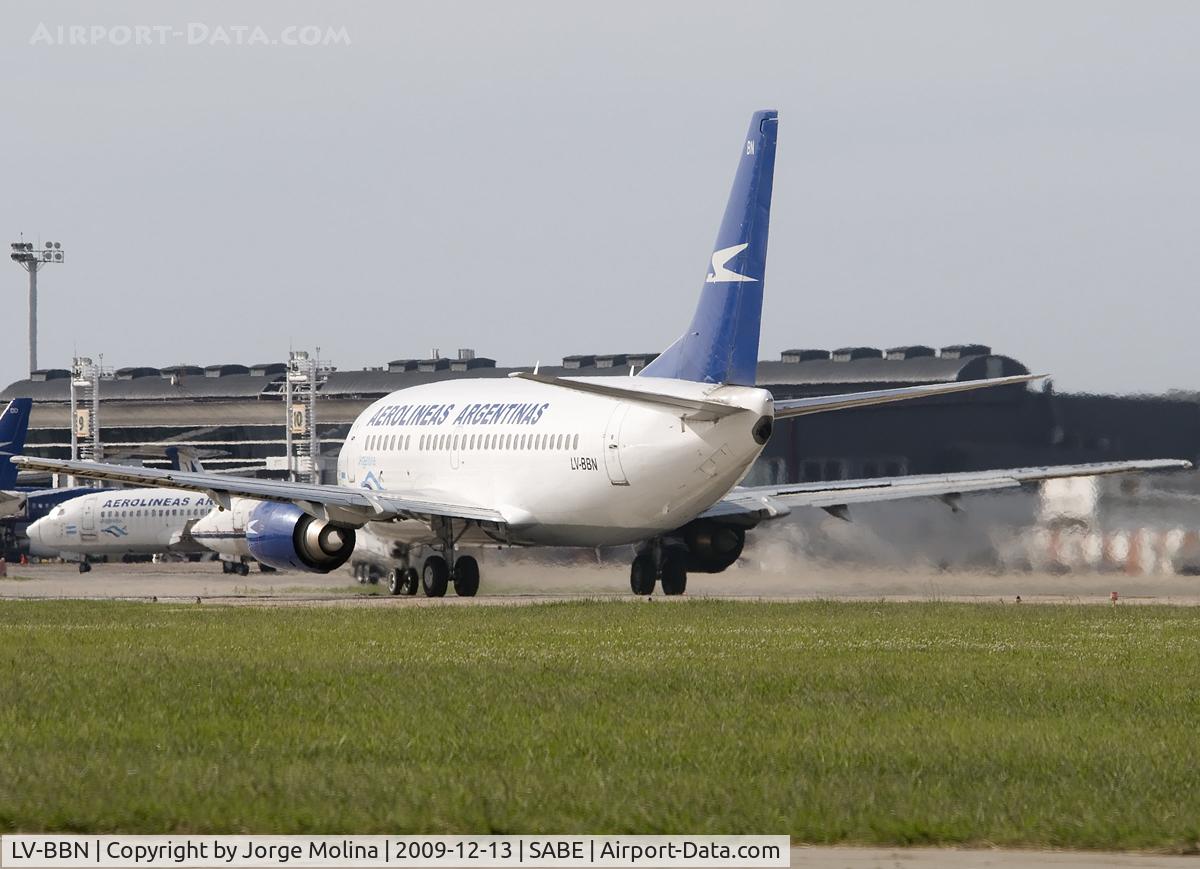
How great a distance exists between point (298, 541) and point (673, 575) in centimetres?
832

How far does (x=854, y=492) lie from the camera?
42031mm

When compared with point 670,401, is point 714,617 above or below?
below

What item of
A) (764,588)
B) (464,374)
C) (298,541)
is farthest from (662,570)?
(464,374)

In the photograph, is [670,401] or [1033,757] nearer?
[1033,757]

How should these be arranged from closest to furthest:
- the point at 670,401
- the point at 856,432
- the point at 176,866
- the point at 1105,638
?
the point at 176,866 < the point at 1105,638 < the point at 670,401 < the point at 856,432

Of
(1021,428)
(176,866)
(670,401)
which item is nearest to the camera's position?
(176,866)

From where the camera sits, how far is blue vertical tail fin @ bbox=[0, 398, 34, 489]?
248 feet

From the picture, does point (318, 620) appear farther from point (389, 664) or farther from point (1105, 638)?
point (1105, 638)

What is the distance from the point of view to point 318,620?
3017cm

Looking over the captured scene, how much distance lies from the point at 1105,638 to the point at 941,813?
1499 cm

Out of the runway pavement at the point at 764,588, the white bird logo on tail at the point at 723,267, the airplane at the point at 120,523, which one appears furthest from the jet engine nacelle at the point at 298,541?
the airplane at the point at 120,523

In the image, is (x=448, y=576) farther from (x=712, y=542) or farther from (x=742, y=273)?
(x=742, y=273)

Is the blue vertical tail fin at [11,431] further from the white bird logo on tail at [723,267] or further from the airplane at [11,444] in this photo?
the white bird logo on tail at [723,267]

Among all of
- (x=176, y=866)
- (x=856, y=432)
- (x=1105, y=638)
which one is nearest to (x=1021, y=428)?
(x=856, y=432)
